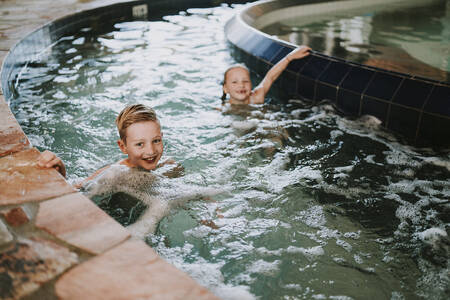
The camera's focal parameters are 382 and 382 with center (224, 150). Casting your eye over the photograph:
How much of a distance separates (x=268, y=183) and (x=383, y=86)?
1585 mm

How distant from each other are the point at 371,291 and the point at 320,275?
26cm

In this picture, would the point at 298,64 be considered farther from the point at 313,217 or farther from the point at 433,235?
the point at 433,235

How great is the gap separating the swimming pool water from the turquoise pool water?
1210 millimetres

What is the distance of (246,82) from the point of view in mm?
4215

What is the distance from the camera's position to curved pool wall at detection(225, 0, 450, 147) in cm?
327

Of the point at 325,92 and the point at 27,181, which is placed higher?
the point at 27,181

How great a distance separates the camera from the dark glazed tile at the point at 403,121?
3377mm

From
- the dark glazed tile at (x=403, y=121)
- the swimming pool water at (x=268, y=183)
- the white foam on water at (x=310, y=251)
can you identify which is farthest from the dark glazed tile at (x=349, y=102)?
the white foam on water at (x=310, y=251)

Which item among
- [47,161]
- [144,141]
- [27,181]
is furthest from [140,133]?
[27,181]

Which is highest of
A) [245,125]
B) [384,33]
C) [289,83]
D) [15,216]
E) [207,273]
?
[384,33]

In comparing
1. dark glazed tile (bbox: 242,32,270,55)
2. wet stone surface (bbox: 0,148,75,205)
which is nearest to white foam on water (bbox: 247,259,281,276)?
wet stone surface (bbox: 0,148,75,205)

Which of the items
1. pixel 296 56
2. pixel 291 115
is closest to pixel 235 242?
pixel 291 115

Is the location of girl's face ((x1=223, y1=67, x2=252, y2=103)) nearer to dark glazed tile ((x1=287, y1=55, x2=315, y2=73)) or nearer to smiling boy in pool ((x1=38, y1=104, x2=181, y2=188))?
dark glazed tile ((x1=287, y1=55, x2=315, y2=73))

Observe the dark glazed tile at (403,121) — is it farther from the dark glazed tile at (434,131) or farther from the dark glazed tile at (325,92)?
the dark glazed tile at (325,92)
